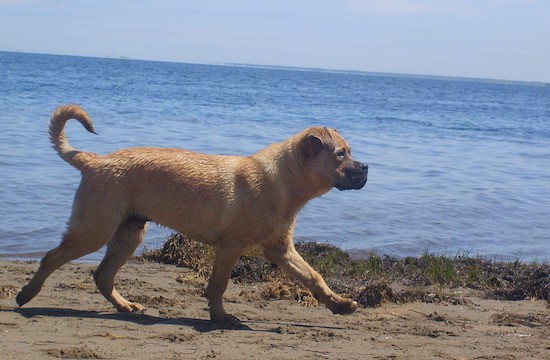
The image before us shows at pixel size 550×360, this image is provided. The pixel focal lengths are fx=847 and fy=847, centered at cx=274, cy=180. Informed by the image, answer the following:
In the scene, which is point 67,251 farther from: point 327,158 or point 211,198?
point 327,158

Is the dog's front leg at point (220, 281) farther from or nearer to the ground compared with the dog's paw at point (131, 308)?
farther from the ground

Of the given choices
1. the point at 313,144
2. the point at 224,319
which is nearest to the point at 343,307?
the point at 224,319

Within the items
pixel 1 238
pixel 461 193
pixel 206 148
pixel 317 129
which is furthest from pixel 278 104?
pixel 317 129

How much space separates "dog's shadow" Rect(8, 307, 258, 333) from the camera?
6820mm

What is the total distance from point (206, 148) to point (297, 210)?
13.4 m

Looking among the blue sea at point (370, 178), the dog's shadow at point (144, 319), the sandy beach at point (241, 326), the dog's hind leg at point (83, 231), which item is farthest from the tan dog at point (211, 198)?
the blue sea at point (370, 178)

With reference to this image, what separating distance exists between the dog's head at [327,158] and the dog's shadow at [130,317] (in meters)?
1.40

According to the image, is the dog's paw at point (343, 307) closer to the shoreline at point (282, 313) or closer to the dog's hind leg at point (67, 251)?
the shoreline at point (282, 313)

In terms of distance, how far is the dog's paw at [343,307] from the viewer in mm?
7207

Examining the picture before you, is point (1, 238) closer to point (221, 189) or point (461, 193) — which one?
point (221, 189)

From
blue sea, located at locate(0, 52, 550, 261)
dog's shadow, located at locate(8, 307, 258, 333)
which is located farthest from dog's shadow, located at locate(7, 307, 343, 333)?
blue sea, located at locate(0, 52, 550, 261)

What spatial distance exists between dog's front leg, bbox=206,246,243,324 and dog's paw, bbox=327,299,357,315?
83 centimetres

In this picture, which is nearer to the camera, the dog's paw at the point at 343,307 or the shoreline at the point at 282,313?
the shoreline at the point at 282,313

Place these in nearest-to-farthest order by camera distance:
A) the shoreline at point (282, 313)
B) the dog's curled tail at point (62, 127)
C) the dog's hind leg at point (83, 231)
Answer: the shoreline at point (282, 313) < the dog's hind leg at point (83, 231) < the dog's curled tail at point (62, 127)
